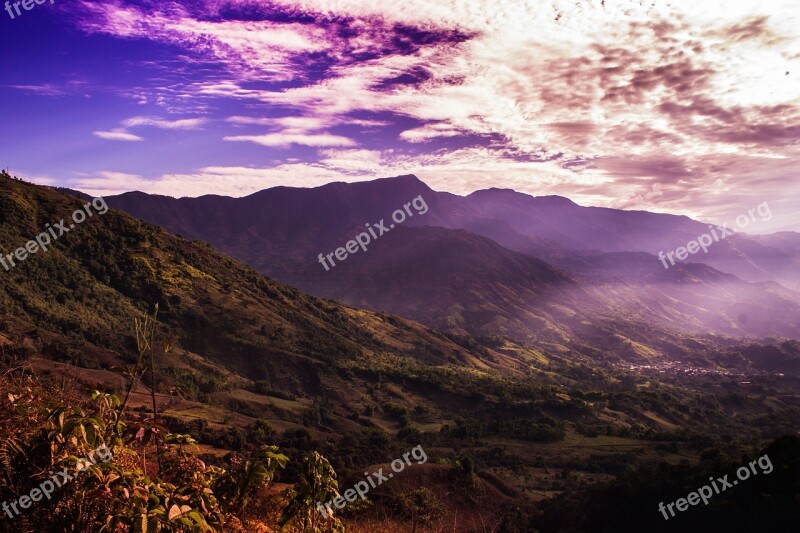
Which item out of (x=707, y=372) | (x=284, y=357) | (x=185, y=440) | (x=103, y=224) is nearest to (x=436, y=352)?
(x=284, y=357)

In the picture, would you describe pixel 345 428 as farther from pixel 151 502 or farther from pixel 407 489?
pixel 151 502

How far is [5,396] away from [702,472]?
153 feet

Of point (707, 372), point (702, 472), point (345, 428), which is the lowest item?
point (707, 372)

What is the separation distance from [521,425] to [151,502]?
90146mm

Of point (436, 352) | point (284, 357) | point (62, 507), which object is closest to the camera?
point (62, 507)

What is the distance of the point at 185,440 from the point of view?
6438mm

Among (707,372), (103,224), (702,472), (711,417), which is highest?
(103,224)

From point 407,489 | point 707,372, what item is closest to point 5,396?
point 407,489

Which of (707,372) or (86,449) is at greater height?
(86,449)

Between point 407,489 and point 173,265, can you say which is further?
point 173,265

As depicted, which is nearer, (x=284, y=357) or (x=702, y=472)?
(x=702, y=472)

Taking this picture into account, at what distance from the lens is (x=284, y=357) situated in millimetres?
101812

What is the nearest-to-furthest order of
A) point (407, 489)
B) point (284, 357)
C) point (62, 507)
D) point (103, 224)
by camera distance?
point (62, 507) < point (407, 489) < point (284, 357) < point (103, 224)

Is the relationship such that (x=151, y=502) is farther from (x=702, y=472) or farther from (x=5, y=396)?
(x=702, y=472)
